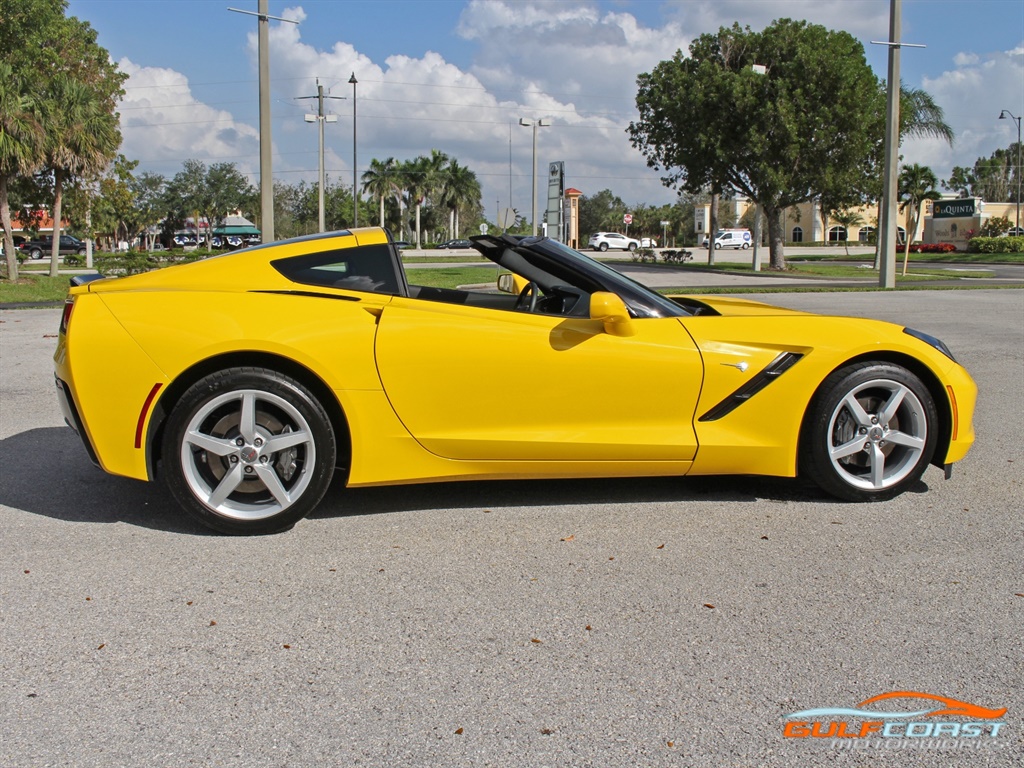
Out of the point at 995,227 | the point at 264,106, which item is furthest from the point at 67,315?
the point at 995,227

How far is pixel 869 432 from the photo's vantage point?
445 cm

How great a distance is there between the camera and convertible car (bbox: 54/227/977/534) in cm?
400

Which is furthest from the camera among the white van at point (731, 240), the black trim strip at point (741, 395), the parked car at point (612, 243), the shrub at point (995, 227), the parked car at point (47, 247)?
the white van at point (731, 240)

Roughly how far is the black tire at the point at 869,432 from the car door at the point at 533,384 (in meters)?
0.64

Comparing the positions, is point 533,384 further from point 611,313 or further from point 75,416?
point 75,416

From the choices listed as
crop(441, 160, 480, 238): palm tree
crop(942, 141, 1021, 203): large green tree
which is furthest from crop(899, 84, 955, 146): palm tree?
crop(942, 141, 1021, 203): large green tree

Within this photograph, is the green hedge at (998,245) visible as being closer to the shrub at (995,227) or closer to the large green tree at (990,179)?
the shrub at (995,227)

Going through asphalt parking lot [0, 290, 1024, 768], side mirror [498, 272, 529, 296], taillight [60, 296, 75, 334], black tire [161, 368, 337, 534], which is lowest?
asphalt parking lot [0, 290, 1024, 768]

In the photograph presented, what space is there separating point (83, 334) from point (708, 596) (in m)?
2.81

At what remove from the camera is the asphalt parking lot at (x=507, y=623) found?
8.04 feet

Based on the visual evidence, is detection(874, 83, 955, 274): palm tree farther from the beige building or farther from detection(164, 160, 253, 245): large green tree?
detection(164, 160, 253, 245): large green tree

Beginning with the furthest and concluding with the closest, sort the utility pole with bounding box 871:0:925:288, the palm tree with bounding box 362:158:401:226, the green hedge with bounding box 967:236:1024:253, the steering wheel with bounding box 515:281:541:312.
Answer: the palm tree with bounding box 362:158:401:226
the green hedge with bounding box 967:236:1024:253
the utility pole with bounding box 871:0:925:288
the steering wheel with bounding box 515:281:541:312

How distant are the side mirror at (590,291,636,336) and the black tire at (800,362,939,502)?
994 mm

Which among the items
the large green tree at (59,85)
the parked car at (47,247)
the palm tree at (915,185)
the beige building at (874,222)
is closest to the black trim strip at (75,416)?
the large green tree at (59,85)
